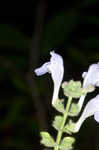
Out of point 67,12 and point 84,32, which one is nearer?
point 67,12

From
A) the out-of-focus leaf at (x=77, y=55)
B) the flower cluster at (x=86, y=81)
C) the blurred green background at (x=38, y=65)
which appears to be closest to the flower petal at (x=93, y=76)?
the flower cluster at (x=86, y=81)

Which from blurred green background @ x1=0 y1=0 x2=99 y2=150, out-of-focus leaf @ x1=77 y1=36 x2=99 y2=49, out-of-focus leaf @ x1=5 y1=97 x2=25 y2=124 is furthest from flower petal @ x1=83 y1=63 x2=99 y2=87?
out-of-focus leaf @ x1=5 y1=97 x2=25 y2=124

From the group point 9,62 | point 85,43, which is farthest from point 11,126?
point 85,43

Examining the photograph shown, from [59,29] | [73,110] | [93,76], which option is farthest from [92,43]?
[73,110]

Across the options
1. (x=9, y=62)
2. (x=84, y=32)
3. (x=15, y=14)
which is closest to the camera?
(x=9, y=62)

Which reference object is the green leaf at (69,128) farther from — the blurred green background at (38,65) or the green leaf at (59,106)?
the blurred green background at (38,65)

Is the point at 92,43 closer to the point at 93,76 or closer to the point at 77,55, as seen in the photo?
the point at 77,55

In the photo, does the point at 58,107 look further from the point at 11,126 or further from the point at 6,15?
the point at 6,15
